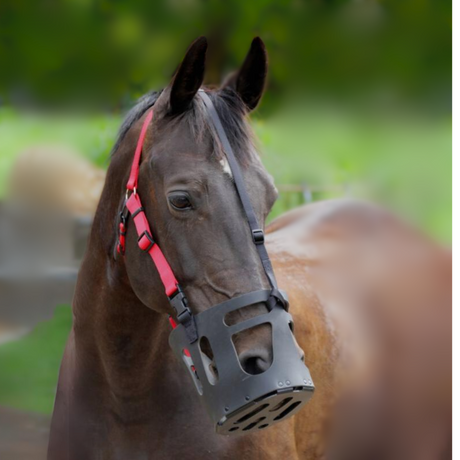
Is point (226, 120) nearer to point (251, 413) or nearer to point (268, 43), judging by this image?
point (251, 413)

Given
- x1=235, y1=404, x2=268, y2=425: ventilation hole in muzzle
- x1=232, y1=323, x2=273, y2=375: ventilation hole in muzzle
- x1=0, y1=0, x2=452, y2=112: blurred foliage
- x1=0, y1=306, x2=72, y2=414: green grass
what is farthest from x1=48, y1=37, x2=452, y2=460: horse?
x1=0, y1=306, x2=72, y2=414: green grass

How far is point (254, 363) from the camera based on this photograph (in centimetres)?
163

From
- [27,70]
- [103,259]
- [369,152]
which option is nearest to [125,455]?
[103,259]

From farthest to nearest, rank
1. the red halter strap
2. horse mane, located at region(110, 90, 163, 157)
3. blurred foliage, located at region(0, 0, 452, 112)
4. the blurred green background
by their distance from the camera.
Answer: the blurred green background, blurred foliage, located at region(0, 0, 452, 112), horse mane, located at region(110, 90, 163, 157), the red halter strap

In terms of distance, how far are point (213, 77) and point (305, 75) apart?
44cm

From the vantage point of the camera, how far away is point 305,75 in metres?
2.99

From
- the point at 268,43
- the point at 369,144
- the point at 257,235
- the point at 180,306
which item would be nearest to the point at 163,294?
the point at 180,306

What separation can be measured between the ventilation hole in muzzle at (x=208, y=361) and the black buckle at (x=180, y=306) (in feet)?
0.25

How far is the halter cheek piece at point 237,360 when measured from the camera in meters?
1.60

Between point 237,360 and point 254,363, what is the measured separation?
4cm

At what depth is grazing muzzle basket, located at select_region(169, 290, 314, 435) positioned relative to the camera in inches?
62.8

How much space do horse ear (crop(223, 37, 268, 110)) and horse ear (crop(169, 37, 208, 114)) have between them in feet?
0.62

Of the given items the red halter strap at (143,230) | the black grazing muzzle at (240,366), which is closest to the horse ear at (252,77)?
the red halter strap at (143,230)

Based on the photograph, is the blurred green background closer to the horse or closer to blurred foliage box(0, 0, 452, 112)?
blurred foliage box(0, 0, 452, 112)
